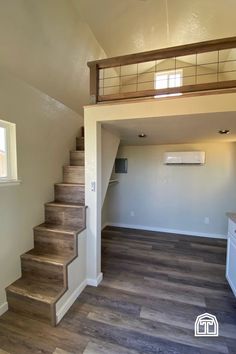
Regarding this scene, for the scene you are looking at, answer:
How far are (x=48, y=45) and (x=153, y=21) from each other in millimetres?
1816

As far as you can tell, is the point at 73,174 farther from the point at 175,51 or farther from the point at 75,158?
the point at 175,51

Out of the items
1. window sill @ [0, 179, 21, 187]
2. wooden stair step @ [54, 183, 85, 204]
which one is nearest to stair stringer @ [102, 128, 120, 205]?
wooden stair step @ [54, 183, 85, 204]

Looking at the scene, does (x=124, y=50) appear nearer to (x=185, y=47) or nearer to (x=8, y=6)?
(x=185, y=47)

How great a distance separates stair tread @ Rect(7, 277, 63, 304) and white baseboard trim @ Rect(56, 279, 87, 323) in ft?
0.54

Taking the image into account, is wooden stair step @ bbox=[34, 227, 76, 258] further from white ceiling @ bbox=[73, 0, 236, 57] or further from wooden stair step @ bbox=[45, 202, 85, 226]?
white ceiling @ bbox=[73, 0, 236, 57]

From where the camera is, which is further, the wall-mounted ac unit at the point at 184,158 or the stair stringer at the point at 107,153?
the wall-mounted ac unit at the point at 184,158

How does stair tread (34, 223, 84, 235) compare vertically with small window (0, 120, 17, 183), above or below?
below

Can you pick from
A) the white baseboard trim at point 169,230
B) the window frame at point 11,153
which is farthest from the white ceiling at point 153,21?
the white baseboard trim at point 169,230

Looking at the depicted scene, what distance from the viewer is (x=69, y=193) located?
2.78 m

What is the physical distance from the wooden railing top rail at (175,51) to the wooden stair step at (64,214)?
1.81 meters

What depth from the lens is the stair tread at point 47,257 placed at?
2066 mm

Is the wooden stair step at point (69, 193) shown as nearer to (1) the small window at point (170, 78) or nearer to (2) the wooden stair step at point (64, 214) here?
(2) the wooden stair step at point (64, 214)

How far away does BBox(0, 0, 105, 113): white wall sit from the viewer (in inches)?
70.9

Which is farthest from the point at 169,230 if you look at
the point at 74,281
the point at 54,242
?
the point at 54,242
